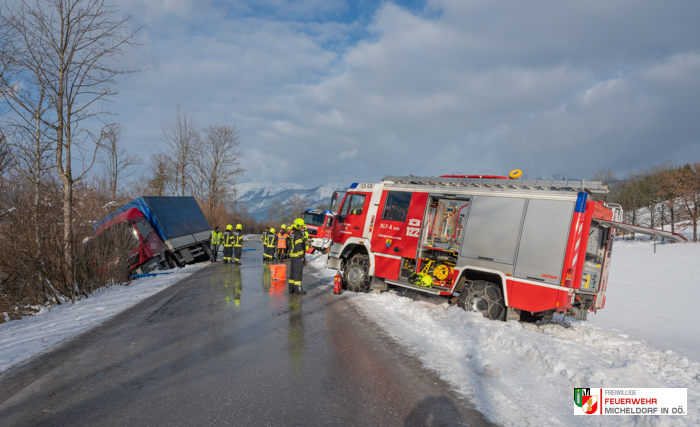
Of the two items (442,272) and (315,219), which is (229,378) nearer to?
(442,272)

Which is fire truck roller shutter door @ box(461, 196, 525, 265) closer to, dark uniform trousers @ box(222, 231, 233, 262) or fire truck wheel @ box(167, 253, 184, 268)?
dark uniform trousers @ box(222, 231, 233, 262)

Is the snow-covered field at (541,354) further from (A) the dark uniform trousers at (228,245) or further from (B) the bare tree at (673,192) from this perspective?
(B) the bare tree at (673,192)

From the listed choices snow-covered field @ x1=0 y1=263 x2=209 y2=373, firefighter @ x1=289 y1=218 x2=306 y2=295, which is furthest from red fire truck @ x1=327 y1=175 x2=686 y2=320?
snow-covered field @ x1=0 y1=263 x2=209 y2=373

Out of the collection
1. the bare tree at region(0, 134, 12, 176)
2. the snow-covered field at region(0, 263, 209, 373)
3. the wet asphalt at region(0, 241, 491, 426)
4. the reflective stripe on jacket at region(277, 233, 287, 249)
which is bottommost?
the snow-covered field at region(0, 263, 209, 373)

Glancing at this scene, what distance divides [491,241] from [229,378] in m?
5.74

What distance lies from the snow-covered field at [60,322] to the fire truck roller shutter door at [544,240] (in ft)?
26.2

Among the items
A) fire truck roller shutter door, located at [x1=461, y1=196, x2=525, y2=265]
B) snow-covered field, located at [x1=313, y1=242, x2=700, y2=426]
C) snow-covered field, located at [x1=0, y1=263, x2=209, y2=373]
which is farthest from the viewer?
Answer: fire truck roller shutter door, located at [x1=461, y1=196, x2=525, y2=265]

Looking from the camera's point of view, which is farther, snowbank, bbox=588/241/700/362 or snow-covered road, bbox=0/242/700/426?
snowbank, bbox=588/241/700/362

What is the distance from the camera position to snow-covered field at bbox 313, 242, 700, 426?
4.11 meters

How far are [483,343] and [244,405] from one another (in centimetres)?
389

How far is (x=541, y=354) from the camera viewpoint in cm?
536

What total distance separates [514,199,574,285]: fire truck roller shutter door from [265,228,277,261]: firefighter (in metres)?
12.4

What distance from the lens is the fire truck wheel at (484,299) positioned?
25.6 ft

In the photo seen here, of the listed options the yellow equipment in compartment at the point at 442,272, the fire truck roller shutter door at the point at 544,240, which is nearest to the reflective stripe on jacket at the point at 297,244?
the yellow equipment in compartment at the point at 442,272
